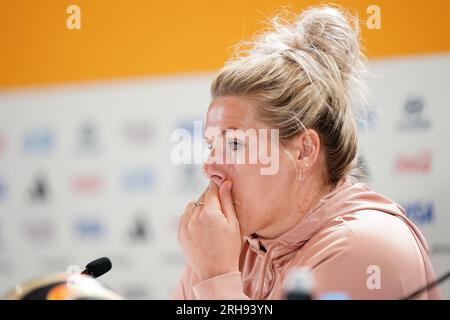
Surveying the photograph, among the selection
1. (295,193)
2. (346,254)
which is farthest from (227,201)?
(346,254)

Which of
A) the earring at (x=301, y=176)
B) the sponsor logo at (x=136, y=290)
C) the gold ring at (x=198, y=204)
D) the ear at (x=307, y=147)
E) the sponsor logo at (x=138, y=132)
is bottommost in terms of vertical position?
the sponsor logo at (x=136, y=290)

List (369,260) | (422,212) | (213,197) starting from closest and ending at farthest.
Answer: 1. (369,260)
2. (213,197)
3. (422,212)

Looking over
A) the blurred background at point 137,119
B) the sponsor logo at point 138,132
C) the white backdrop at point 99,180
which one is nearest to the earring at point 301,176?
the blurred background at point 137,119

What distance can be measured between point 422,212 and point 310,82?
1.14 metres

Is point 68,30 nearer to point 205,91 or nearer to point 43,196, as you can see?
point 205,91

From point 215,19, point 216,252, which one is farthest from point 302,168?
point 215,19

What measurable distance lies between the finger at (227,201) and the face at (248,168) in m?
0.01

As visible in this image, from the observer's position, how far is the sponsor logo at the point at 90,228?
2.98 metres

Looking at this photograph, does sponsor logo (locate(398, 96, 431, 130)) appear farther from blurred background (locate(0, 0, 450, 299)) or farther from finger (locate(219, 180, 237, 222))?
finger (locate(219, 180, 237, 222))

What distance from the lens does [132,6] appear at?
2.27m

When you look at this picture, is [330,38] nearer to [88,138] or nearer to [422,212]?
[422,212]

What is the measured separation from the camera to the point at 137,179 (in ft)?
9.55

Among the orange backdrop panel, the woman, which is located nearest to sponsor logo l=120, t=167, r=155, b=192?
the orange backdrop panel

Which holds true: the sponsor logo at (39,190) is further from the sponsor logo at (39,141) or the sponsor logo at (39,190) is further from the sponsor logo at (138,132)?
the sponsor logo at (138,132)
